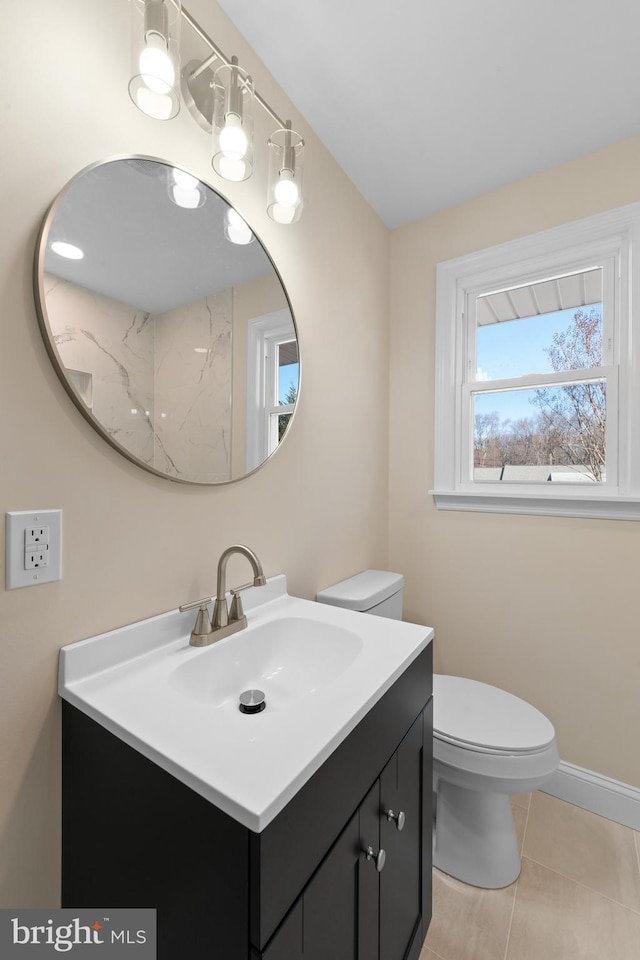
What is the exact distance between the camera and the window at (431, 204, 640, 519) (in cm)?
152

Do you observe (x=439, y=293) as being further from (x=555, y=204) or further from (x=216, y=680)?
(x=216, y=680)

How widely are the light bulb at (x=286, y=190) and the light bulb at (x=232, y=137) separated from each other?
0.17 meters

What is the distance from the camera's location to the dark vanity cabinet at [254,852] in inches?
20.7

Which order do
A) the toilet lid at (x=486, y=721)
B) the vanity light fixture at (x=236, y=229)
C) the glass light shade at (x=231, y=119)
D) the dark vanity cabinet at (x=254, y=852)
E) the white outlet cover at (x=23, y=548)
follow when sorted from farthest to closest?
the toilet lid at (x=486, y=721)
the vanity light fixture at (x=236, y=229)
the glass light shade at (x=231, y=119)
the white outlet cover at (x=23, y=548)
the dark vanity cabinet at (x=254, y=852)

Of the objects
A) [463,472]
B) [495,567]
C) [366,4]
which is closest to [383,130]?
[366,4]

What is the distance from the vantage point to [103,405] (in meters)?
A: 0.82

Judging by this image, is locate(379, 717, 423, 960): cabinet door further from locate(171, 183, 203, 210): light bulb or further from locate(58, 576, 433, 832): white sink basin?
locate(171, 183, 203, 210): light bulb

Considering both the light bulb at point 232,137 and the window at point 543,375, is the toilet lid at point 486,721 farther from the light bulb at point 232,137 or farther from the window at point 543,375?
the light bulb at point 232,137

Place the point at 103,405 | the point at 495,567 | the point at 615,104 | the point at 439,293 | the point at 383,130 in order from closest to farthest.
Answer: the point at 103,405 → the point at 615,104 → the point at 383,130 → the point at 495,567 → the point at 439,293

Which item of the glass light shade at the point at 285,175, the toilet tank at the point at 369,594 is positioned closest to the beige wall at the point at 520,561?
the toilet tank at the point at 369,594

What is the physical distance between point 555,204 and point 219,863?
7.22 ft

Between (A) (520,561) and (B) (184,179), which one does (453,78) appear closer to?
(B) (184,179)

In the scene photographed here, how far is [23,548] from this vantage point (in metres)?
0.71

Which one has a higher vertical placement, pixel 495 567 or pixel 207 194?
pixel 207 194
